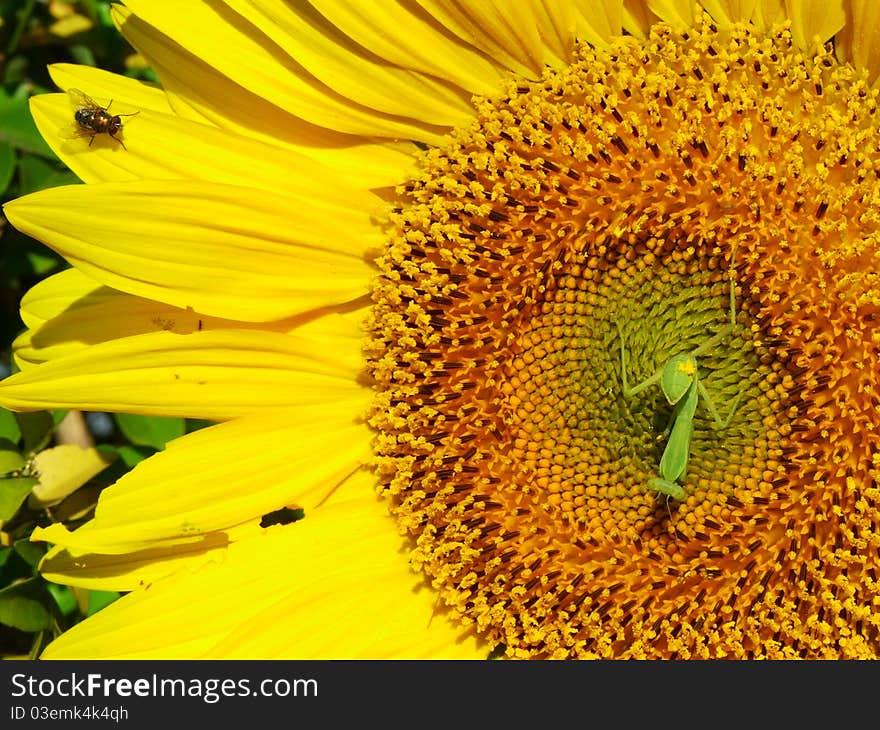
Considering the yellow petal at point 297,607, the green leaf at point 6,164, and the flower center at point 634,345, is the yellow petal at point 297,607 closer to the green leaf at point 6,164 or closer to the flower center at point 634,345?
the flower center at point 634,345

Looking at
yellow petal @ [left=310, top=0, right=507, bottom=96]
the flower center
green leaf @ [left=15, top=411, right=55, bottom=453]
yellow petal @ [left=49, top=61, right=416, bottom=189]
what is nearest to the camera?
the flower center

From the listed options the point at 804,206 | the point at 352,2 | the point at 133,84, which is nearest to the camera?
the point at 804,206

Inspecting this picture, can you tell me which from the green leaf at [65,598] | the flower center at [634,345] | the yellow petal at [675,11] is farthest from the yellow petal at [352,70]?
the green leaf at [65,598]

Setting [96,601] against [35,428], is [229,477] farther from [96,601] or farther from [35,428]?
[96,601]

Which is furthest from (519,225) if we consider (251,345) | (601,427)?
(251,345)

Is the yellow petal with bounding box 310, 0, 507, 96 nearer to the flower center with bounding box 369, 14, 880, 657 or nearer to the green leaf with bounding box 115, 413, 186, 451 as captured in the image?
the flower center with bounding box 369, 14, 880, 657

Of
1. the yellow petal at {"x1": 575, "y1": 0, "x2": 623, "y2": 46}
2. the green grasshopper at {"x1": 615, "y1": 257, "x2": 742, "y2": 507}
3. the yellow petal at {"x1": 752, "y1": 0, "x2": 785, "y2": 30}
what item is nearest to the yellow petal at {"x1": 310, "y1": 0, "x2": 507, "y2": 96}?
the yellow petal at {"x1": 575, "y1": 0, "x2": 623, "y2": 46}

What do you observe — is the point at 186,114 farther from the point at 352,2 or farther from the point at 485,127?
the point at 485,127
